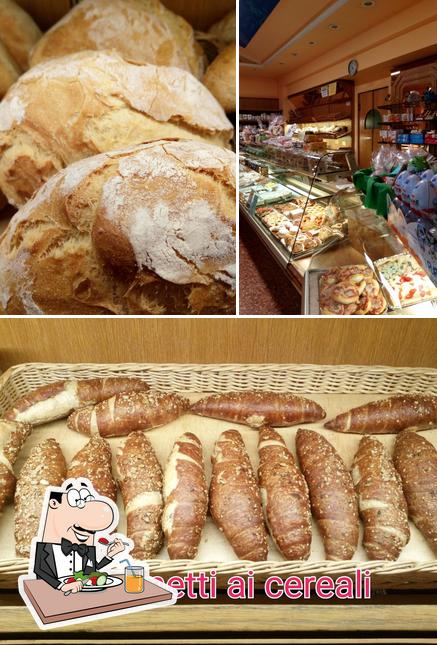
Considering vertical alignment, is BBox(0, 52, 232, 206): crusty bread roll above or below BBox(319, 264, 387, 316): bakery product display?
above

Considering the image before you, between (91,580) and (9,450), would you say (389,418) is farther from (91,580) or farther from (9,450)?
(9,450)

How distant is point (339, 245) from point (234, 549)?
1.36 meters

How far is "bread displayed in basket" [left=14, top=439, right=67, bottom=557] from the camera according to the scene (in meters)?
1.43

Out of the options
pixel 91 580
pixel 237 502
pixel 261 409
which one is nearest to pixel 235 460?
pixel 237 502

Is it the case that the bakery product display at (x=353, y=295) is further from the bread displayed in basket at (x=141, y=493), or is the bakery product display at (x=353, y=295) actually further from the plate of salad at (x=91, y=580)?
the plate of salad at (x=91, y=580)

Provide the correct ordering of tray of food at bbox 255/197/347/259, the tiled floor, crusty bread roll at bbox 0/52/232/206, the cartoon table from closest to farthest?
the cartoon table → crusty bread roll at bbox 0/52/232/206 → the tiled floor → tray of food at bbox 255/197/347/259

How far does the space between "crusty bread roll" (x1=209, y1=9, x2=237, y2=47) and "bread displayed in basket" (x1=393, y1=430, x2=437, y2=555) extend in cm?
153

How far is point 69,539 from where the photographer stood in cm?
123

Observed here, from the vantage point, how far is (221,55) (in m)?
1.45

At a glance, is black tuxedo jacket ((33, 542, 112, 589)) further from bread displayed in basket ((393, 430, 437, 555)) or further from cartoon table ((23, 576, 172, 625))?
bread displayed in basket ((393, 430, 437, 555))

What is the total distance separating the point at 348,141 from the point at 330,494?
Answer: 49.3 inches

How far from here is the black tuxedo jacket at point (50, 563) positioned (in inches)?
48.6

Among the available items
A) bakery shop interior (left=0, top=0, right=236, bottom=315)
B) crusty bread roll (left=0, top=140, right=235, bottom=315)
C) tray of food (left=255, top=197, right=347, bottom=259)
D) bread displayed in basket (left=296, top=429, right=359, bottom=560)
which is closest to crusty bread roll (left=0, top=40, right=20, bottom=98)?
bakery shop interior (left=0, top=0, right=236, bottom=315)

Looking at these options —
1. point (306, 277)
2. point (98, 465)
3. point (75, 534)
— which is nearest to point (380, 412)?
point (306, 277)
